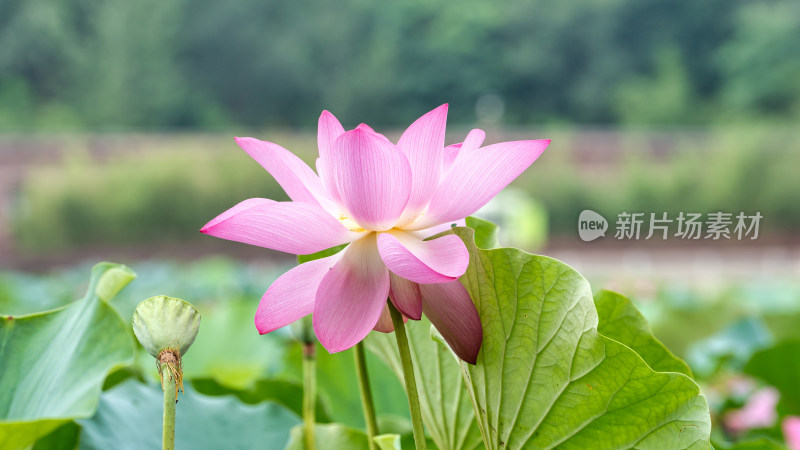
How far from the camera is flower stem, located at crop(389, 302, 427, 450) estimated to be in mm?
194

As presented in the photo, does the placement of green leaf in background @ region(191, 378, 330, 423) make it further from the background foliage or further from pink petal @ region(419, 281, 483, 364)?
the background foliage

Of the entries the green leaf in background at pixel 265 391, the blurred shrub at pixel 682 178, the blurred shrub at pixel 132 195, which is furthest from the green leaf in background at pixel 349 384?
the blurred shrub at pixel 682 178

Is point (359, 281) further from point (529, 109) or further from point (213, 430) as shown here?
point (529, 109)

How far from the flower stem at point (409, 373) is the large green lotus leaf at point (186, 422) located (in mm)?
120

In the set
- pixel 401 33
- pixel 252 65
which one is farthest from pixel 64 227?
pixel 401 33

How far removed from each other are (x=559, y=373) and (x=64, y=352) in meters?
0.18


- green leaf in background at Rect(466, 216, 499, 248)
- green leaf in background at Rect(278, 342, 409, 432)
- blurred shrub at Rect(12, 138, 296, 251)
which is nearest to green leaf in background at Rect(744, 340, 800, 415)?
green leaf in background at Rect(278, 342, 409, 432)

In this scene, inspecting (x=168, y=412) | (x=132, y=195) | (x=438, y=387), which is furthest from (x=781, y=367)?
(x=132, y=195)

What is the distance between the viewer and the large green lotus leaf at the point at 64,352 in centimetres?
26

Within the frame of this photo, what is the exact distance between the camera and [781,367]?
62 cm

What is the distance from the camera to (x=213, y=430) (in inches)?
11.8

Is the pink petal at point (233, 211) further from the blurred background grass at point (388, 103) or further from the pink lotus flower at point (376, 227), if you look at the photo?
the blurred background grass at point (388, 103)

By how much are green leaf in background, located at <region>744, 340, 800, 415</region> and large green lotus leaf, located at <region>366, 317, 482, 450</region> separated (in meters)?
0.44

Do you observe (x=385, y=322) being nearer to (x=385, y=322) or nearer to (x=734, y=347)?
(x=385, y=322)
